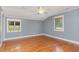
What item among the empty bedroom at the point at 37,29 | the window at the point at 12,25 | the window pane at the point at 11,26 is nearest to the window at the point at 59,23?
the empty bedroom at the point at 37,29

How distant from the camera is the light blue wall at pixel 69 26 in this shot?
330cm

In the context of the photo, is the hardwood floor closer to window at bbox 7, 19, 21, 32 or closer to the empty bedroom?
the empty bedroom

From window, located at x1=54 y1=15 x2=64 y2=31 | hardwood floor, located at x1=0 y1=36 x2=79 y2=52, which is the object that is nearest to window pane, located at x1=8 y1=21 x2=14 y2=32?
hardwood floor, located at x1=0 y1=36 x2=79 y2=52

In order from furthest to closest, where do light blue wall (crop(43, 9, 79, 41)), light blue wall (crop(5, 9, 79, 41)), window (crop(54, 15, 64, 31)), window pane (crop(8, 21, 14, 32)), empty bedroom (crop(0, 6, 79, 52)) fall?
window (crop(54, 15, 64, 31)), light blue wall (crop(43, 9, 79, 41)), light blue wall (crop(5, 9, 79, 41)), empty bedroom (crop(0, 6, 79, 52)), window pane (crop(8, 21, 14, 32))

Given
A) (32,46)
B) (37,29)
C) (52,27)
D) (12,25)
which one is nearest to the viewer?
(12,25)

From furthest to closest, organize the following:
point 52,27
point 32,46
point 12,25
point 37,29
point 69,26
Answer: point 52,27
point 69,26
point 37,29
point 32,46
point 12,25

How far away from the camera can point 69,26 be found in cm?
364

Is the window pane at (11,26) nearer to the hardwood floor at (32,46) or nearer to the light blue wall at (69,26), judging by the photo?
the hardwood floor at (32,46)

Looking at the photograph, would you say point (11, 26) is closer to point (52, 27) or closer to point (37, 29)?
point (37, 29)

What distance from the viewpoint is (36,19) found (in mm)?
3051

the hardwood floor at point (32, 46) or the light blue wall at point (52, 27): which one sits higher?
the light blue wall at point (52, 27)

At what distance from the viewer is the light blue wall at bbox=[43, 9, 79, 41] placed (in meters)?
3.30

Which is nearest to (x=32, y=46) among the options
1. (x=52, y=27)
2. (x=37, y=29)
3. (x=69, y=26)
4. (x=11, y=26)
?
(x=37, y=29)
